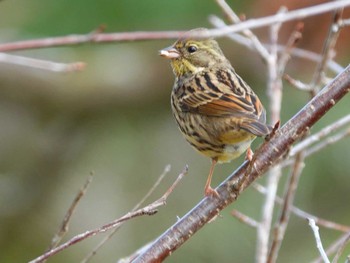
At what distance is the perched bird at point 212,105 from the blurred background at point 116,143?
2.56 meters

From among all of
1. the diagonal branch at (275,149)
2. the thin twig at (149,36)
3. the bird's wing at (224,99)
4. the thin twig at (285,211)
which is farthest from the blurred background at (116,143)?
the thin twig at (149,36)

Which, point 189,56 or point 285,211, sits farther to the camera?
point 189,56

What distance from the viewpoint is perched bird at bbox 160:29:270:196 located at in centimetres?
454

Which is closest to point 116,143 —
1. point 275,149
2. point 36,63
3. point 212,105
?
point 212,105

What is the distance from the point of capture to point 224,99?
15.7ft

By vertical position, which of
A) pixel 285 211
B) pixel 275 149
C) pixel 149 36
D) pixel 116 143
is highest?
pixel 116 143

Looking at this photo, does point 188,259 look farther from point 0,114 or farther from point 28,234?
point 0,114

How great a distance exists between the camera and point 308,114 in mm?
3963

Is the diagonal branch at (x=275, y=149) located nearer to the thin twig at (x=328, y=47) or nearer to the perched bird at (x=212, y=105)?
the perched bird at (x=212, y=105)

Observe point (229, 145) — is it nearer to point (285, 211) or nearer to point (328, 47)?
point (285, 211)

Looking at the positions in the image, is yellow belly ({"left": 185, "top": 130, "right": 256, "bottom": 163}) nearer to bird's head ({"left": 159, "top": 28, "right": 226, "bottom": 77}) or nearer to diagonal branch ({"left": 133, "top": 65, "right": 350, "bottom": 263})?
diagonal branch ({"left": 133, "top": 65, "right": 350, "bottom": 263})

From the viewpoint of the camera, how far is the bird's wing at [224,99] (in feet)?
14.7

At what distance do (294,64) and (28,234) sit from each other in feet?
9.41

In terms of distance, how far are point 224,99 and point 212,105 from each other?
0.23 ft
